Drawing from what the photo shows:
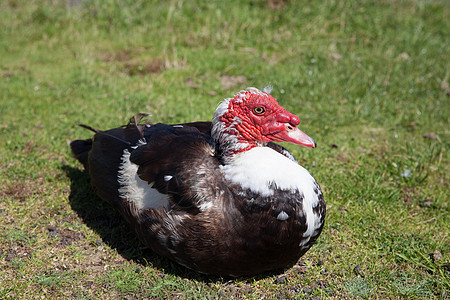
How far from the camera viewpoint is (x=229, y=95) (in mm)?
5586

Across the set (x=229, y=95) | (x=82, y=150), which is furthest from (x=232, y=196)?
(x=229, y=95)

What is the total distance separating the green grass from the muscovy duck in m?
0.35

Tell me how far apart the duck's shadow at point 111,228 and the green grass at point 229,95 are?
0.05 ft

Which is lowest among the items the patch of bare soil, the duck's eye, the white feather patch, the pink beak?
the patch of bare soil

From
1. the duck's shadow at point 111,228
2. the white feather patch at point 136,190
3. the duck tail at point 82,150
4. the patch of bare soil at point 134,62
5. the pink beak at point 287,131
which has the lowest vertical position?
the duck's shadow at point 111,228

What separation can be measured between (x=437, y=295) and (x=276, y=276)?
3.76 ft

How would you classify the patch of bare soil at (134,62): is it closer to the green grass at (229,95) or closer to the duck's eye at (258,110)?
the green grass at (229,95)

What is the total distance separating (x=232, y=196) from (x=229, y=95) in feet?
9.46

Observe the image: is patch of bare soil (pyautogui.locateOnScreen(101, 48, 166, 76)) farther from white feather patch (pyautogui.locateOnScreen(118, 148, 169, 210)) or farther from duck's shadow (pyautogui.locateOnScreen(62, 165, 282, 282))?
white feather patch (pyautogui.locateOnScreen(118, 148, 169, 210))

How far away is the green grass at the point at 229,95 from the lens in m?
3.22

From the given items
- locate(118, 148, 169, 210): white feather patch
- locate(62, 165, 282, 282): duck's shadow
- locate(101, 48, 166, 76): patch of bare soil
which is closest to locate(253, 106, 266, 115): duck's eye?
locate(118, 148, 169, 210): white feather patch

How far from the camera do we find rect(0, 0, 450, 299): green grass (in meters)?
3.22

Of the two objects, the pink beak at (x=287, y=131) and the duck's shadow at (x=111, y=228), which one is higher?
the pink beak at (x=287, y=131)

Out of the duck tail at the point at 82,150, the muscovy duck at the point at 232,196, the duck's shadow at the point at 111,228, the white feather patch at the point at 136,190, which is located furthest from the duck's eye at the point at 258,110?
the duck tail at the point at 82,150
